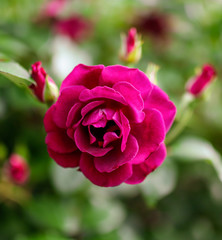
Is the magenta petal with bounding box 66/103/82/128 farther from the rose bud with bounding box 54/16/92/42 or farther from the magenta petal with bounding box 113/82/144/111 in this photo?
the rose bud with bounding box 54/16/92/42

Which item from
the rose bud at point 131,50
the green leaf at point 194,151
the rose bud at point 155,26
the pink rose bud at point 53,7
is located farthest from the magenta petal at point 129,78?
the rose bud at point 155,26

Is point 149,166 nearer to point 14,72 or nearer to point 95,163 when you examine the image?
point 95,163

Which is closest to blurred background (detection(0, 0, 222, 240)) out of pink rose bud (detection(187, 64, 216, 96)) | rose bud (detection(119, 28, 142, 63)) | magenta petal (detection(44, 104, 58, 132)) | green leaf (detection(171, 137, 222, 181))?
green leaf (detection(171, 137, 222, 181))

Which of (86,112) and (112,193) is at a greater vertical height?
(86,112)

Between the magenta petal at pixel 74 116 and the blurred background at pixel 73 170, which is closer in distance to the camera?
the magenta petal at pixel 74 116

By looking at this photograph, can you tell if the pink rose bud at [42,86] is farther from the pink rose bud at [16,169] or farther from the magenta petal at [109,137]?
the pink rose bud at [16,169]

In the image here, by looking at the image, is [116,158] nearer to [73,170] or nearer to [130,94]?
[130,94]

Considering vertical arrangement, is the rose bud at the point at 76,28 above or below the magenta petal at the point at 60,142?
below

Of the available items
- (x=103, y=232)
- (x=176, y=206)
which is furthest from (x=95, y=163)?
(x=176, y=206)
